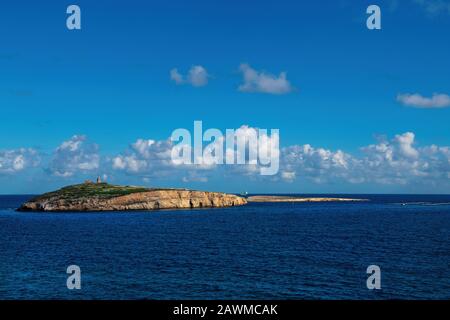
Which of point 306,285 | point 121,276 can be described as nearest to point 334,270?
point 306,285

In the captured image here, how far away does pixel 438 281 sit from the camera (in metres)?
55.7

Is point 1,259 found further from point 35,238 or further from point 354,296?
point 354,296

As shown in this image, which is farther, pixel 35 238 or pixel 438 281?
pixel 35 238
